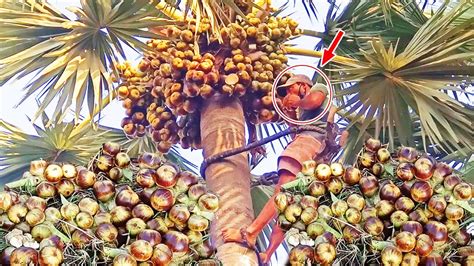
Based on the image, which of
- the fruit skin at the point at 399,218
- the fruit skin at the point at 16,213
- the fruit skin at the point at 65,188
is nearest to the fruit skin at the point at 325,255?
the fruit skin at the point at 399,218

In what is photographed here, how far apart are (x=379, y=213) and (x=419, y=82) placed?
1.99 m

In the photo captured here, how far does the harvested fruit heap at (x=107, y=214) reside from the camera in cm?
252

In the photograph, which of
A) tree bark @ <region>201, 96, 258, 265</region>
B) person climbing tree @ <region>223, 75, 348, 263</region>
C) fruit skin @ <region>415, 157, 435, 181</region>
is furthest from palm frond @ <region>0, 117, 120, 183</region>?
fruit skin @ <region>415, 157, 435, 181</region>

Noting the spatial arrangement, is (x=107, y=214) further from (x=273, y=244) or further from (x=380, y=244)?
(x=273, y=244)

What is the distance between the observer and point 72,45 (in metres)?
4.68

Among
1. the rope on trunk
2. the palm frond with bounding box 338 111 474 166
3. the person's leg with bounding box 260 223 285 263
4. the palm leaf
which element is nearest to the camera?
the person's leg with bounding box 260 223 285 263

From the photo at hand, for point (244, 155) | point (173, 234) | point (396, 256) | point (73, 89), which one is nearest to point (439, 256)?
point (396, 256)

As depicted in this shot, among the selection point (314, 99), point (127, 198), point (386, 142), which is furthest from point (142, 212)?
point (386, 142)

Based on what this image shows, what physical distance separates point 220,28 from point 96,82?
0.75m

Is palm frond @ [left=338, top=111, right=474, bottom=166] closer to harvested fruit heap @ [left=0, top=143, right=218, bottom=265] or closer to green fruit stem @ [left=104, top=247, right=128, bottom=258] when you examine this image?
harvested fruit heap @ [left=0, top=143, right=218, bottom=265]

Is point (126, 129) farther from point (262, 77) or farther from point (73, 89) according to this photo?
point (262, 77)

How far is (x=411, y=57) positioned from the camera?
15.1 ft

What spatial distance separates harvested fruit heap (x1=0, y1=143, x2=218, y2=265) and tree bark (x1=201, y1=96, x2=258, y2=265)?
0.90 meters

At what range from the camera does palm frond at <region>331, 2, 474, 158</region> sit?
4.54 m
